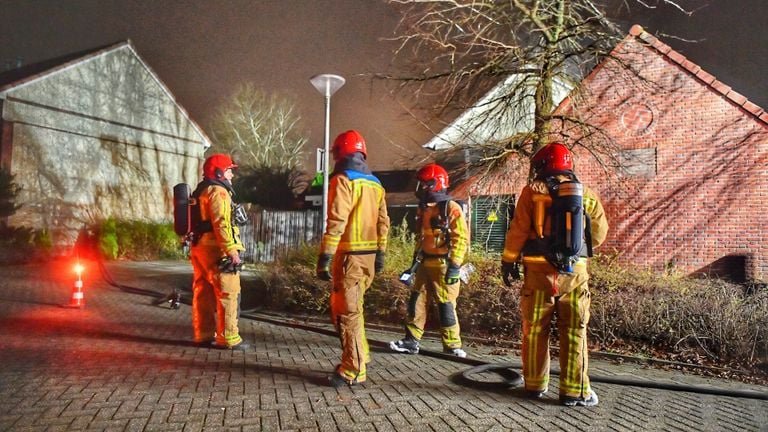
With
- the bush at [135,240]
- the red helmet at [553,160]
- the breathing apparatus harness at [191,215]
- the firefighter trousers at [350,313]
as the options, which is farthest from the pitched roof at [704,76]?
the bush at [135,240]

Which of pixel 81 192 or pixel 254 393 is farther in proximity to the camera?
pixel 81 192

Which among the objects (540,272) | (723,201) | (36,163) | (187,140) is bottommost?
(540,272)

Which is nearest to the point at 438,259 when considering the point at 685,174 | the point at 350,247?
the point at 350,247

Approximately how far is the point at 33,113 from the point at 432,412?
21.5 metres

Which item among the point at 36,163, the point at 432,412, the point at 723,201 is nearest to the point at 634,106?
the point at 723,201

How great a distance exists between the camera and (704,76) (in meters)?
12.0

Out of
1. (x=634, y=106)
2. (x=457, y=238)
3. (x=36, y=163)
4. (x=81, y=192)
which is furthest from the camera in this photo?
(x=81, y=192)

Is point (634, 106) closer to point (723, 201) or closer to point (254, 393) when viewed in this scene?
point (723, 201)

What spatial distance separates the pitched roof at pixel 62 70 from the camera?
1953cm

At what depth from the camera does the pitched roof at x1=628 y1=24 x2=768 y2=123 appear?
11445 millimetres

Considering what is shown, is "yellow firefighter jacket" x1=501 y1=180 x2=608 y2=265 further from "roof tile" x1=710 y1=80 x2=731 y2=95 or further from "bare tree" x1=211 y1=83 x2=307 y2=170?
"bare tree" x1=211 y1=83 x2=307 y2=170

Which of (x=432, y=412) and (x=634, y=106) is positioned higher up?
(x=634, y=106)

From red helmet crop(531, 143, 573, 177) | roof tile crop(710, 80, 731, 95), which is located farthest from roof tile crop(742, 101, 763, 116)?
red helmet crop(531, 143, 573, 177)

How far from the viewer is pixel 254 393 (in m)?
4.10
